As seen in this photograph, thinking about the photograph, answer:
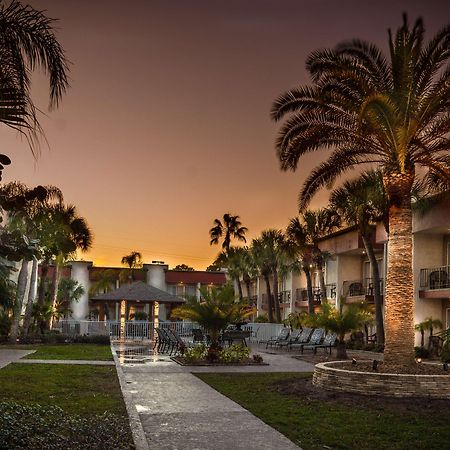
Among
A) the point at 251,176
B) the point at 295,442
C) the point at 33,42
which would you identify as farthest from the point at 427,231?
the point at 33,42

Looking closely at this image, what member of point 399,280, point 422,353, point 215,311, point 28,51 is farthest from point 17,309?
point 28,51

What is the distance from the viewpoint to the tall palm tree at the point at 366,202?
23.0m

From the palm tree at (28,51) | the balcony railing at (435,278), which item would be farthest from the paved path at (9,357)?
the balcony railing at (435,278)

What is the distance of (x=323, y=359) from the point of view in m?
23.0

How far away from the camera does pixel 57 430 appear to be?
8.36m

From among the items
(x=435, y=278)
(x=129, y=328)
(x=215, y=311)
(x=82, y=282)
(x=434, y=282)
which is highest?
(x=82, y=282)

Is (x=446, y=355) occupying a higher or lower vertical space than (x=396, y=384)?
higher

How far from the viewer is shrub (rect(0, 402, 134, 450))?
24.5 feet

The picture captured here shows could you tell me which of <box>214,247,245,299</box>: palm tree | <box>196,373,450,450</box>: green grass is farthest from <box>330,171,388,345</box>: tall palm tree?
<box>214,247,245,299</box>: palm tree

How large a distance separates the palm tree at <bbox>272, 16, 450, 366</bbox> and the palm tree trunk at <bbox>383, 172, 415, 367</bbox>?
0.07 ft

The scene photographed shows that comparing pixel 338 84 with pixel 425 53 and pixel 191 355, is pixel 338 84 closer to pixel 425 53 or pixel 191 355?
pixel 425 53

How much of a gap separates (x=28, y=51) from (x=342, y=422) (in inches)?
286

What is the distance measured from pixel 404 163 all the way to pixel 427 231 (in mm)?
14156

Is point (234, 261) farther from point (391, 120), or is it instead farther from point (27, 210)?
point (27, 210)
